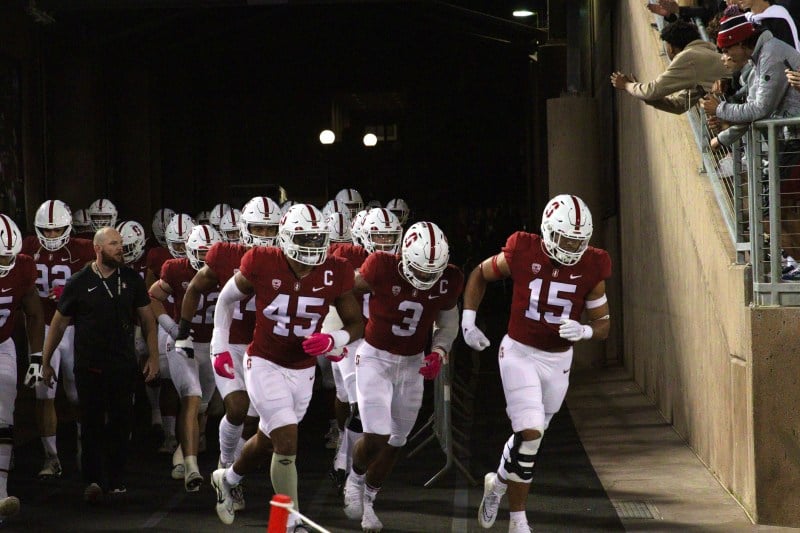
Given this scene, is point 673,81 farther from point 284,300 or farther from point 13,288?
point 13,288

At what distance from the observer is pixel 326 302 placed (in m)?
8.60

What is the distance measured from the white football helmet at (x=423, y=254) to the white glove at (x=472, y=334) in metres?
0.36

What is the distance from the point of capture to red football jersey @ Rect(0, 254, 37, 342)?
31.7 feet

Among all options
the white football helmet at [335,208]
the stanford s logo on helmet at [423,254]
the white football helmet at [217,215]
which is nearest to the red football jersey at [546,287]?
the stanford s logo on helmet at [423,254]

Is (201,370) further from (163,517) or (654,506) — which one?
(654,506)

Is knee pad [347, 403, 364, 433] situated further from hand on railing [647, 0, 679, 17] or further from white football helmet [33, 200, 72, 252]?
hand on railing [647, 0, 679, 17]

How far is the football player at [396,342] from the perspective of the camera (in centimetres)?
888

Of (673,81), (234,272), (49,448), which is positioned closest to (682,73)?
(673,81)

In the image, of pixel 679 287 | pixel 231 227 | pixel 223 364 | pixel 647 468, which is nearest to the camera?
pixel 223 364

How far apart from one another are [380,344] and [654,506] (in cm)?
241

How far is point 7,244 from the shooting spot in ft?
30.9

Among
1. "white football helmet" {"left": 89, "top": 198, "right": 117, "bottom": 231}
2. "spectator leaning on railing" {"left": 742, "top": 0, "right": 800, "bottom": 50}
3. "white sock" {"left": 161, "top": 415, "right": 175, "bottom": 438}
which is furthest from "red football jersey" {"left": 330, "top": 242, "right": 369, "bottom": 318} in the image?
"white football helmet" {"left": 89, "top": 198, "right": 117, "bottom": 231}

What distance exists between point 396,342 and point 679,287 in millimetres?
4221

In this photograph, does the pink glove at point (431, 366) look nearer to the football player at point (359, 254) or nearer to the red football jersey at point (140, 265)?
the football player at point (359, 254)
